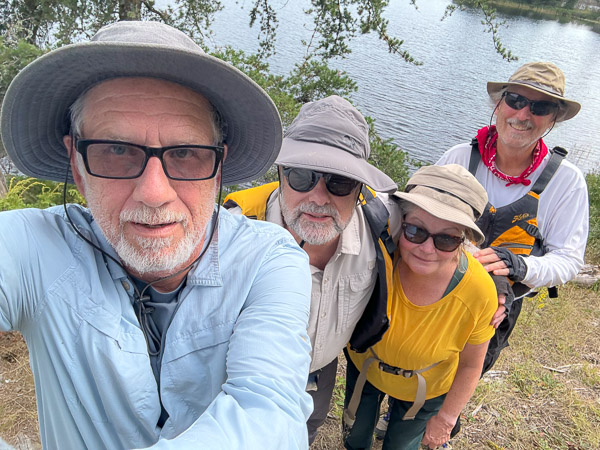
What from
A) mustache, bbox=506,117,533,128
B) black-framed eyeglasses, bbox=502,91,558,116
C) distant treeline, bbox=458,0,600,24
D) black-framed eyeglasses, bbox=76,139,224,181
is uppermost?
distant treeline, bbox=458,0,600,24

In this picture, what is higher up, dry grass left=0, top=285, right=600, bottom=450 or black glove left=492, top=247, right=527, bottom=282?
black glove left=492, top=247, right=527, bottom=282

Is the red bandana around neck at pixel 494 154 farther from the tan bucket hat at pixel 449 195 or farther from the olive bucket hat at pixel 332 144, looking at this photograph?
the olive bucket hat at pixel 332 144

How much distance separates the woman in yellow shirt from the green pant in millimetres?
55

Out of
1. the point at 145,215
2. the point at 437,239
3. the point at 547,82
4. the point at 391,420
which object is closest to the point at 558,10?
the point at 547,82

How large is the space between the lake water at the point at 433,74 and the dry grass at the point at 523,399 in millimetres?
4987

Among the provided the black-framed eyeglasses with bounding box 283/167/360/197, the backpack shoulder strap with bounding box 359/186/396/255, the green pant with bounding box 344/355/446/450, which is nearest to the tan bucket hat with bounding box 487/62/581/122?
the backpack shoulder strap with bounding box 359/186/396/255

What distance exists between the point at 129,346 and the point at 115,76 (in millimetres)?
691

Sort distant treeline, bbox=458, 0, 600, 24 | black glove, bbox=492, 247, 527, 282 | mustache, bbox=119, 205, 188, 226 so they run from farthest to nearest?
distant treeline, bbox=458, 0, 600, 24 → black glove, bbox=492, 247, 527, 282 → mustache, bbox=119, 205, 188, 226

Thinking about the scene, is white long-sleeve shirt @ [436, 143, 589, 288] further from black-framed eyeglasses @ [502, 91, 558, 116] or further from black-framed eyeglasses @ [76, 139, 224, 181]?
black-framed eyeglasses @ [76, 139, 224, 181]

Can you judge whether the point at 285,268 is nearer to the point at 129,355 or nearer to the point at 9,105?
the point at 129,355

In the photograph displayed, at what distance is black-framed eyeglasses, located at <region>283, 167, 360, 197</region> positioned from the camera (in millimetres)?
1895

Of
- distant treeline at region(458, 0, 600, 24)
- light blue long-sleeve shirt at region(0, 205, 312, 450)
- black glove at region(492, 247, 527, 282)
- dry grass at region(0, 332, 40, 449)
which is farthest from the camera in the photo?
distant treeline at region(458, 0, 600, 24)

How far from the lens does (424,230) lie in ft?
6.36

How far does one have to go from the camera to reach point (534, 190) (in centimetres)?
247
